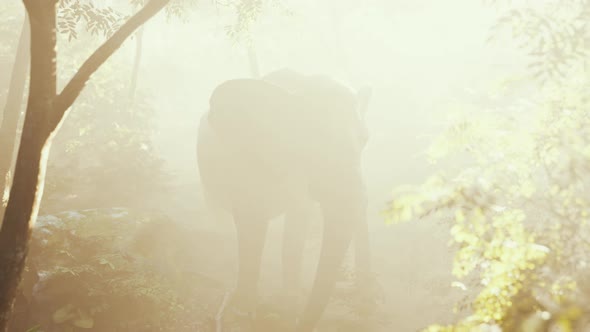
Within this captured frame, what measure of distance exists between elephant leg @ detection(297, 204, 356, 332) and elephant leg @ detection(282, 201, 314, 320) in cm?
202

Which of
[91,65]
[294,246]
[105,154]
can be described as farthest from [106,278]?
[105,154]

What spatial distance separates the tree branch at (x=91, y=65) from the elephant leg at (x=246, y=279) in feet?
13.8

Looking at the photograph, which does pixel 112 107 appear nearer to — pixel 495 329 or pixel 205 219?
pixel 205 219

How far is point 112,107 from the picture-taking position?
53.4 feet

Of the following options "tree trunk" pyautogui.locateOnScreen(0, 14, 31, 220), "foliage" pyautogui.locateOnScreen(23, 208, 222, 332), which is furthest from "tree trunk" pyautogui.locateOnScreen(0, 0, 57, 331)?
"tree trunk" pyautogui.locateOnScreen(0, 14, 31, 220)

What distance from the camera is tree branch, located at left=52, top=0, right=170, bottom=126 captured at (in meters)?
4.08

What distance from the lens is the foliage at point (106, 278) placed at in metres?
6.16

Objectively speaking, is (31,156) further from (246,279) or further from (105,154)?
(105,154)

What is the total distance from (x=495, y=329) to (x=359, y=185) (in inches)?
197

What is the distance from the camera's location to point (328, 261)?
6.50m

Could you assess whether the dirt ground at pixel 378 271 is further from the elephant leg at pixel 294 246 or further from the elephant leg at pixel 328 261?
the elephant leg at pixel 328 261

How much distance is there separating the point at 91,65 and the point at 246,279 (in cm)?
471

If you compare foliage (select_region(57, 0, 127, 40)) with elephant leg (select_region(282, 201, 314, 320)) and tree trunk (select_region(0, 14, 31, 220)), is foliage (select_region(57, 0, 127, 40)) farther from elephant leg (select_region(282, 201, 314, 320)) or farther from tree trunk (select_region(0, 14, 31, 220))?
elephant leg (select_region(282, 201, 314, 320))

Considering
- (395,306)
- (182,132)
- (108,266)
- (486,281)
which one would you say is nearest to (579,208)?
(486,281)
